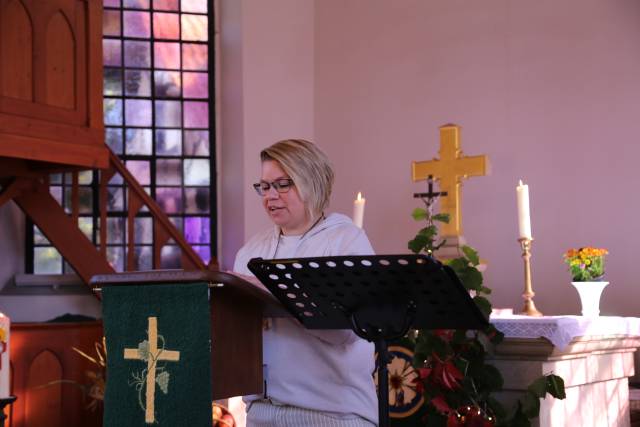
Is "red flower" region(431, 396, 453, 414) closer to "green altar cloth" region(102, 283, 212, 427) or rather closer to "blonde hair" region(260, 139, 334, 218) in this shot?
"blonde hair" region(260, 139, 334, 218)

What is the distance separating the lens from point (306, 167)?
7.67ft

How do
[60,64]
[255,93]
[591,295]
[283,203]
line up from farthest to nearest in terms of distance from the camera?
[255,93]
[60,64]
[591,295]
[283,203]

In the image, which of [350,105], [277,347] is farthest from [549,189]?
[277,347]

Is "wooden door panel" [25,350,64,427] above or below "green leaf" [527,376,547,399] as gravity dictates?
below

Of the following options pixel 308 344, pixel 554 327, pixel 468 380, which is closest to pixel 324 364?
pixel 308 344

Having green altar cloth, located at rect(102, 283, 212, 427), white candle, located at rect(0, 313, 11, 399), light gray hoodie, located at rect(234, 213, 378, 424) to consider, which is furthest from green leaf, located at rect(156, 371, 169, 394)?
white candle, located at rect(0, 313, 11, 399)

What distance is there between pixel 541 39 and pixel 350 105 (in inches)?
66.0

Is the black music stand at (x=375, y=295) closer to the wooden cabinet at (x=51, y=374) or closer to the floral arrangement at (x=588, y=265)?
the floral arrangement at (x=588, y=265)

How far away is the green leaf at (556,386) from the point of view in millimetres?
3758

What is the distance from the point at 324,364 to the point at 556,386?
182 centimetres

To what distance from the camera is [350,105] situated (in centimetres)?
775

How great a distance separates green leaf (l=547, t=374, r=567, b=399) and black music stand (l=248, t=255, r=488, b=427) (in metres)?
1.79

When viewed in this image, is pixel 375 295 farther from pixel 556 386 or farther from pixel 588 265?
pixel 588 265

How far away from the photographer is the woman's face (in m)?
2.34
